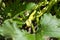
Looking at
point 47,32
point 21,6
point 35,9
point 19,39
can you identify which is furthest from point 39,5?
point 19,39

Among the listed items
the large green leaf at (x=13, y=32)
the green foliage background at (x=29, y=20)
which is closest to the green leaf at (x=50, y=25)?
the green foliage background at (x=29, y=20)

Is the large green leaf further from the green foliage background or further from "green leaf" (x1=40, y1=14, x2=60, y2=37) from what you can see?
"green leaf" (x1=40, y1=14, x2=60, y2=37)

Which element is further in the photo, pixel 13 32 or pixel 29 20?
pixel 29 20

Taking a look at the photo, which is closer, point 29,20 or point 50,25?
point 50,25

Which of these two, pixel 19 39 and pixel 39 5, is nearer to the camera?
pixel 19 39

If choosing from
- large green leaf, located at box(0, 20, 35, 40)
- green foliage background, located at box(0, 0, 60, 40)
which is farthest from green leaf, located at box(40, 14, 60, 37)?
large green leaf, located at box(0, 20, 35, 40)

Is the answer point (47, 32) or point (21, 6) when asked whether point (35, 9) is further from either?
point (47, 32)

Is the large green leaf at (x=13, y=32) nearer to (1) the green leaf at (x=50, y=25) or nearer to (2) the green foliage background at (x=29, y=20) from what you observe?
(2) the green foliage background at (x=29, y=20)

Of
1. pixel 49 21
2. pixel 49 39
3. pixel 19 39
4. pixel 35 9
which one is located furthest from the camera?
pixel 49 39
